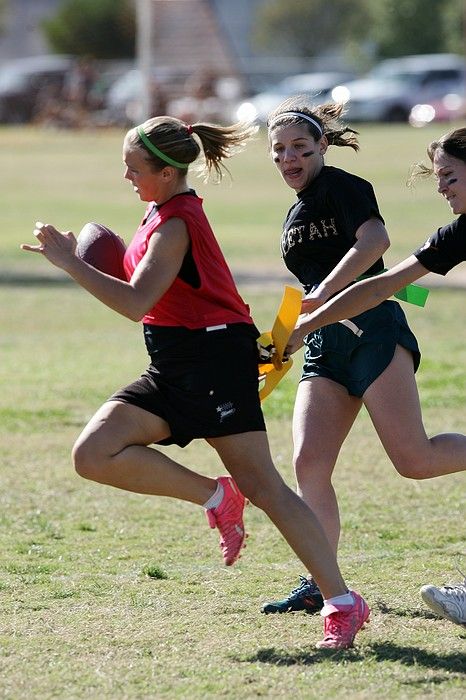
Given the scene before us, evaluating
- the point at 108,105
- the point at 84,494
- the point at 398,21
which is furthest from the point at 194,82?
the point at 84,494

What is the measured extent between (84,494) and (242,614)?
2.42 metres

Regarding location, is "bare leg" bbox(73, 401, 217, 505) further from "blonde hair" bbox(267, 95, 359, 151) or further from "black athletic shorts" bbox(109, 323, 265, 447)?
"blonde hair" bbox(267, 95, 359, 151)

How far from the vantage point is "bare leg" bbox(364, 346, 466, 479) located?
17.1 feet

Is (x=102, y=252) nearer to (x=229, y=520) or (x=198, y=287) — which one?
(x=198, y=287)

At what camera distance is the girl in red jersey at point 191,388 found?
4.80m

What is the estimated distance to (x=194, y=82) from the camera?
5428cm

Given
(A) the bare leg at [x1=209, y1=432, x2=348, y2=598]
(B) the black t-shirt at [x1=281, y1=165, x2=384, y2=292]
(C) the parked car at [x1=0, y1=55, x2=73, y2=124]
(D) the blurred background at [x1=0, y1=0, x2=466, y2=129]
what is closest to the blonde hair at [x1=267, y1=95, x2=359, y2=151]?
(B) the black t-shirt at [x1=281, y1=165, x2=384, y2=292]

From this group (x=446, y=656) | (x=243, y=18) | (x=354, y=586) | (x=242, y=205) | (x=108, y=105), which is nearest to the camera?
(x=446, y=656)

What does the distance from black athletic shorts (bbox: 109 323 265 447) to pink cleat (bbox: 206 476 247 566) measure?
319 mm

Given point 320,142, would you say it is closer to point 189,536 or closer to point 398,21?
point 189,536

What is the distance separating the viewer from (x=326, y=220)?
5270 millimetres

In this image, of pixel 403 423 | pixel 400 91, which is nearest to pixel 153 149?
pixel 403 423

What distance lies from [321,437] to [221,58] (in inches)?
2310

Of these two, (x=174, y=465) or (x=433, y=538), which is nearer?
(x=174, y=465)
